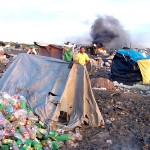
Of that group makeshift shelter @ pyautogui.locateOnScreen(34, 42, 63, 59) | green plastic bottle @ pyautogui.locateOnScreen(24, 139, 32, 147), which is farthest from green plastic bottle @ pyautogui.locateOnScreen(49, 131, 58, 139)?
makeshift shelter @ pyautogui.locateOnScreen(34, 42, 63, 59)

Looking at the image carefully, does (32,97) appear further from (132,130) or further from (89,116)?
(132,130)

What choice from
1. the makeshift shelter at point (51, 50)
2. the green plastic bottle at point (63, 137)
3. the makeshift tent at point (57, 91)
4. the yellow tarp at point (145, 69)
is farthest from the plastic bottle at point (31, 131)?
the makeshift shelter at point (51, 50)

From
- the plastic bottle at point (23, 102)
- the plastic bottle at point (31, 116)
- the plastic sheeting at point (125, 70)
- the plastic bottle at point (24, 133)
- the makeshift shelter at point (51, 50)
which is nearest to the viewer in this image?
the plastic bottle at point (24, 133)

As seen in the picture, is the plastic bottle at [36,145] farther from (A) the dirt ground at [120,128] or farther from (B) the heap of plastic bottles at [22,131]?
(A) the dirt ground at [120,128]

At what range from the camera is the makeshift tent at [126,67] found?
1326 centimetres

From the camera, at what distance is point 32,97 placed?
670cm

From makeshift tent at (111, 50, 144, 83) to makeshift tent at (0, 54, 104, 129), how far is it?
661 centimetres

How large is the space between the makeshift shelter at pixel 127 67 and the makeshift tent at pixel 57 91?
6.61 metres

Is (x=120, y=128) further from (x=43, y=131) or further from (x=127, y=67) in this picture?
(x=127, y=67)

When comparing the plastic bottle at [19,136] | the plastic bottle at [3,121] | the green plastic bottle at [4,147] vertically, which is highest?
the plastic bottle at [3,121]

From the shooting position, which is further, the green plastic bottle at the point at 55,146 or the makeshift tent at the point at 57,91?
the makeshift tent at the point at 57,91

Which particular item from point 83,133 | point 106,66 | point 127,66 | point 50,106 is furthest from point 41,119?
point 106,66

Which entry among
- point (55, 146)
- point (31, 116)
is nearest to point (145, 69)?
point (31, 116)

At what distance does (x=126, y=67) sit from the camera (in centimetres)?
1355
